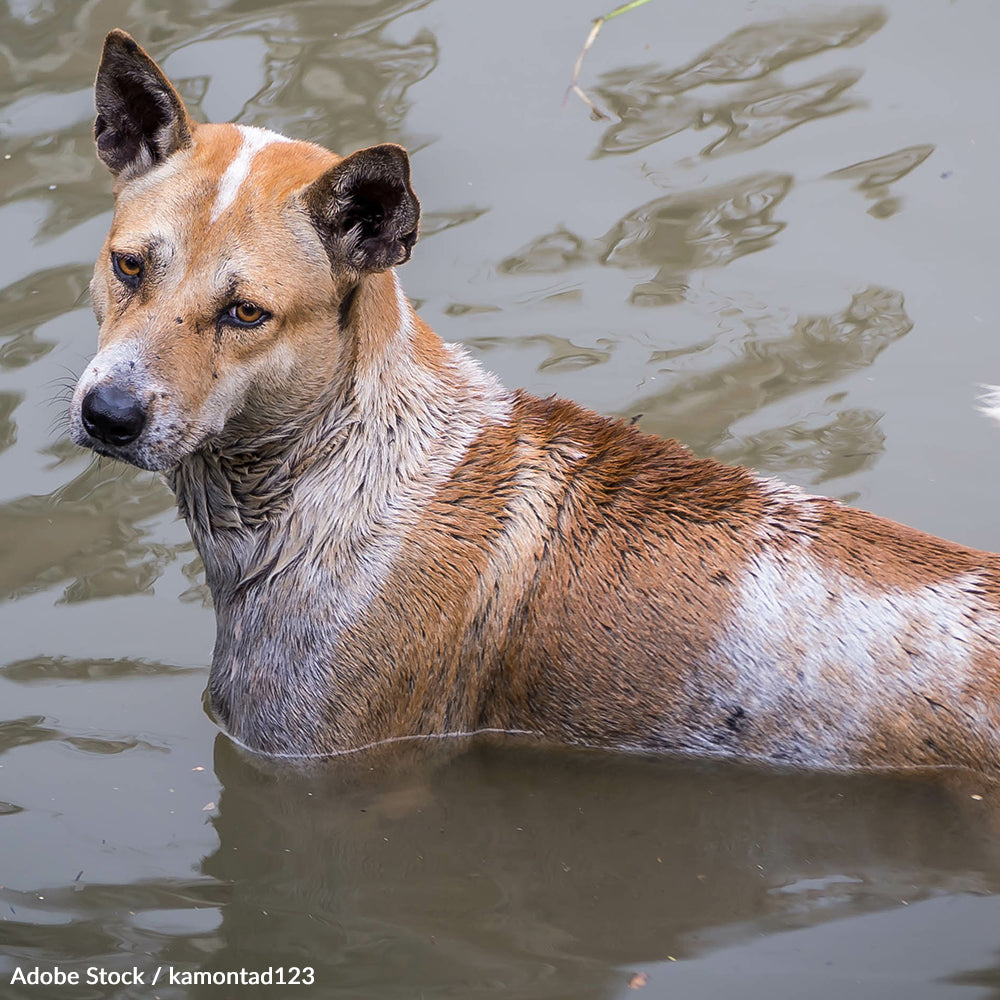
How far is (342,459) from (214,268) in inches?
37.0

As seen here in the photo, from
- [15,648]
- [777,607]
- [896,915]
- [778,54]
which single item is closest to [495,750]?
[777,607]

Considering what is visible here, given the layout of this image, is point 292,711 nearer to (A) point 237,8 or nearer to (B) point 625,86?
(B) point 625,86

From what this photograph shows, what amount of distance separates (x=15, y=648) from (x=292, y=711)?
1.66 meters

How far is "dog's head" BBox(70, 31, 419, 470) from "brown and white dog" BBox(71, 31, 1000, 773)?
0.01 m

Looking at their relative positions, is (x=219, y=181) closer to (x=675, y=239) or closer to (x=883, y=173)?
(x=675, y=239)

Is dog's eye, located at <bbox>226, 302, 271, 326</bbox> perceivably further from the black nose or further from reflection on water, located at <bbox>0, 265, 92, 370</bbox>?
reflection on water, located at <bbox>0, 265, 92, 370</bbox>

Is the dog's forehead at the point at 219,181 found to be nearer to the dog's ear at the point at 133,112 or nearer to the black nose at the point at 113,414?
the dog's ear at the point at 133,112

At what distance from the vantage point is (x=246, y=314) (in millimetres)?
4578

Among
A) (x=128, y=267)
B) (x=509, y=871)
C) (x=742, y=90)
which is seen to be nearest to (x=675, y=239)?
(x=742, y=90)

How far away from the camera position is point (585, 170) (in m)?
8.33

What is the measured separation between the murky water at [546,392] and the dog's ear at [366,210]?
6.76 ft

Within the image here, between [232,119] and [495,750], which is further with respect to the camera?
[232,119]

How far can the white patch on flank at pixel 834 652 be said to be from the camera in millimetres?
4785

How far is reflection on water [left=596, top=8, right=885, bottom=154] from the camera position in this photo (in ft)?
27.9
